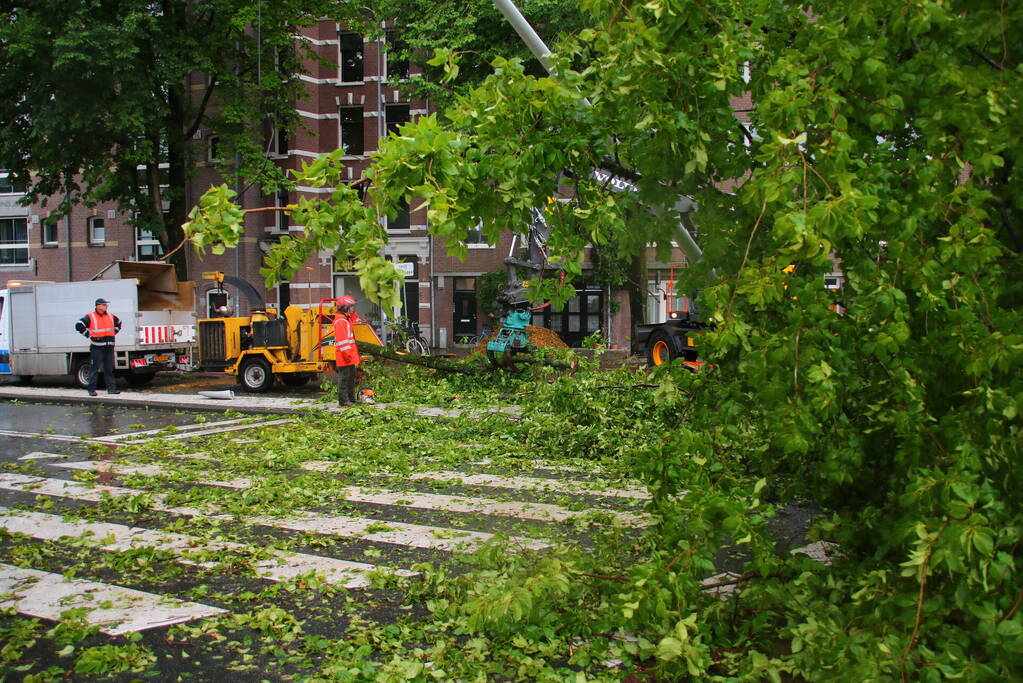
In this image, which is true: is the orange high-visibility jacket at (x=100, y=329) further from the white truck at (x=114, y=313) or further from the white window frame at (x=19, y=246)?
the white window frame at (x=19, y=246)

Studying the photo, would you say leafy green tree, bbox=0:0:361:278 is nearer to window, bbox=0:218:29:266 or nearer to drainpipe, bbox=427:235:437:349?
drainpipe, bbox=427:235:437:349

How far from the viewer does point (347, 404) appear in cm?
1491

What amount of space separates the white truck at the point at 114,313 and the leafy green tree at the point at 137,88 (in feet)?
14.0

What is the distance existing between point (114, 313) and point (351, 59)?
21.2 meters

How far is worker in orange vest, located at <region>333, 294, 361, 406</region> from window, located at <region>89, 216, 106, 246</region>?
1237 inches

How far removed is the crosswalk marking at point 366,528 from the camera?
248 inches

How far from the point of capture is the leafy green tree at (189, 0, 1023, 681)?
3689 mm

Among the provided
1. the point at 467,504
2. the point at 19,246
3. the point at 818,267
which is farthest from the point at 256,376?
the point at 19,246

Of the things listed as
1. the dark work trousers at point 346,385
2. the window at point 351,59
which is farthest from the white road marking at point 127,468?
the window at point 351,59

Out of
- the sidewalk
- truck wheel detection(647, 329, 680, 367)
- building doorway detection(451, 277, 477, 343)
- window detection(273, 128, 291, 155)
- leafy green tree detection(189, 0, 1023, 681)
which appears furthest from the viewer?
building doorway detection(451, 277, 477, 343)

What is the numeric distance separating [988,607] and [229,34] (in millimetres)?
26879

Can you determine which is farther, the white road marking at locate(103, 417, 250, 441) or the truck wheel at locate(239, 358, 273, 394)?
the truck wheel at locate(239, 358, 273, 394)

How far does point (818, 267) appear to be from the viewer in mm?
3873

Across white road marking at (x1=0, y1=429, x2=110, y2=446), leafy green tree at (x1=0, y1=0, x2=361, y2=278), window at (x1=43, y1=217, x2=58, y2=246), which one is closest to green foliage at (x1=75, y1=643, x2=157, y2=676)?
white road marking at (x1=0, y1=429, x2=110, y2=446)
